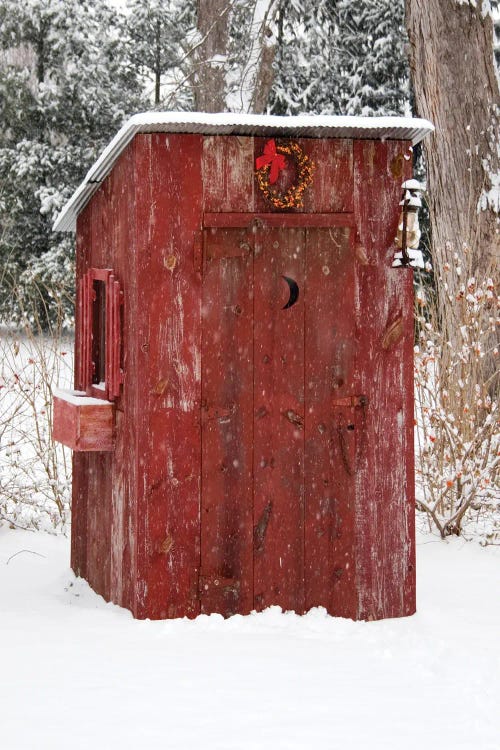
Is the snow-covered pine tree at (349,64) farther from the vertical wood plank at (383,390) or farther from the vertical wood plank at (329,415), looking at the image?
the vertical wood plank at (329,415)

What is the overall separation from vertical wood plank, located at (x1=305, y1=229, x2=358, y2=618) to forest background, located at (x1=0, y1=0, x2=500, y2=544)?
199 cm

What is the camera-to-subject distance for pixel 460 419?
23.0 feet


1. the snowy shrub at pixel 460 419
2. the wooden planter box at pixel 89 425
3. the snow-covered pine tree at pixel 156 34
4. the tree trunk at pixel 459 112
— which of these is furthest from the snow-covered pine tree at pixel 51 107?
the wooden planter box at pixel 89 425

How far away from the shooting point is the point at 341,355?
16.0ft

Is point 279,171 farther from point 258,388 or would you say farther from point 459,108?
point 459,108

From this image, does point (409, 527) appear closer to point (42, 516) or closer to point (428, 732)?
point (428, 732)

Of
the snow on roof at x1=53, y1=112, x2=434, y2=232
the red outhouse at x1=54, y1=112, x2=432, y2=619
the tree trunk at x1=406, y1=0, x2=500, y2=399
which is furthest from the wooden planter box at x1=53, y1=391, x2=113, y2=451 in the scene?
the tree trunk at x1=406, y1=0, x2=500, y2=399

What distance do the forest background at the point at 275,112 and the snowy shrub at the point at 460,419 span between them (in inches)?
0.6

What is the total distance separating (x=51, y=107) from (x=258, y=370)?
18.0 m

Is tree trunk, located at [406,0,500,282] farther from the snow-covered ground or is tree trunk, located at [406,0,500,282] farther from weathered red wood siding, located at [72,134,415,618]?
the snow-covered ground

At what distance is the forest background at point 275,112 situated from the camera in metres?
7.06

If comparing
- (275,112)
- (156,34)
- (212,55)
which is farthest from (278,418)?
(156,34)

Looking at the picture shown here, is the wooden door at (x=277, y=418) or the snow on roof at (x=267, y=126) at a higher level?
the snow on roof at (x=267, y=126)

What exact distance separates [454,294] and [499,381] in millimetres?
741
